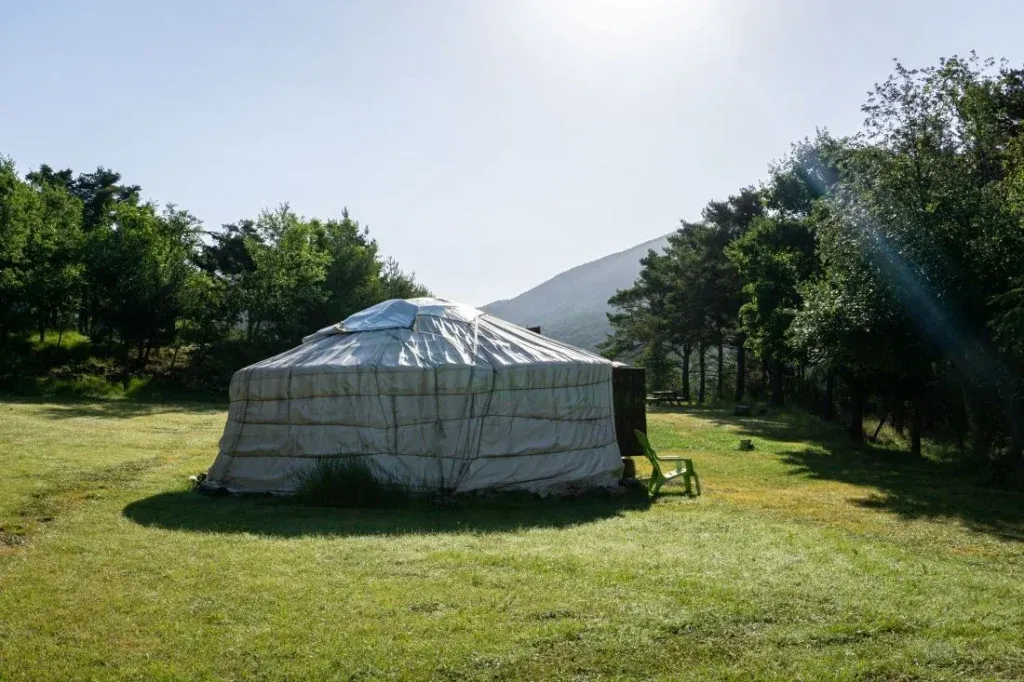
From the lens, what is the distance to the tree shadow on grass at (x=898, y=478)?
26.8ft

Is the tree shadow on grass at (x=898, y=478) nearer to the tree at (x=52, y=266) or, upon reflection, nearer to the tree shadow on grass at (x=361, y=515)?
the tree shadow on grass at (x=361, y=515)

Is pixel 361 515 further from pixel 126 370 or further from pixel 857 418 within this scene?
pixel 126 370

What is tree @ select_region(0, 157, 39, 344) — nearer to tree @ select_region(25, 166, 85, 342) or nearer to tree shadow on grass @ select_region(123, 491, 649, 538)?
tree @ select_region(25, 166, 85, 342)

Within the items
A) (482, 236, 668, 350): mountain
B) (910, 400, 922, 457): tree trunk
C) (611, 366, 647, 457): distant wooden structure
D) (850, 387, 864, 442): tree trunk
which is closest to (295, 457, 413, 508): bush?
(611, 366, 647, 457): distant wooden structure

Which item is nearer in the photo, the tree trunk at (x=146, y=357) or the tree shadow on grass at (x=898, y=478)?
the tree shadow on grass at (x=898, y=478)

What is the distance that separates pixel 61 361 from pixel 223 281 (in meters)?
7.15

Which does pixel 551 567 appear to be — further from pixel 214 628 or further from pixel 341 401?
pixel 341 401

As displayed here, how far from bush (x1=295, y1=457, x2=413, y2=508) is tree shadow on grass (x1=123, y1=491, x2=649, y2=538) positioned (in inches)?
7.5

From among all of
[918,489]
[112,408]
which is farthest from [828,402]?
[112,408]

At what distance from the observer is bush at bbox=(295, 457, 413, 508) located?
816 cm

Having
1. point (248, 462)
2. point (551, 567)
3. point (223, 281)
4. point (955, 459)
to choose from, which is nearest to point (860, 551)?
point (551, 567)

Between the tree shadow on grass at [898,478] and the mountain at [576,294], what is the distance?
99687 mm

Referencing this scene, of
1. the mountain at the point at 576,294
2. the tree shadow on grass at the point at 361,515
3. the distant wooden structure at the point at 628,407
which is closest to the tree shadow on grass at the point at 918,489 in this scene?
the distant wooden structure at the point at 628,407

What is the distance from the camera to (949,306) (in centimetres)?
1108
